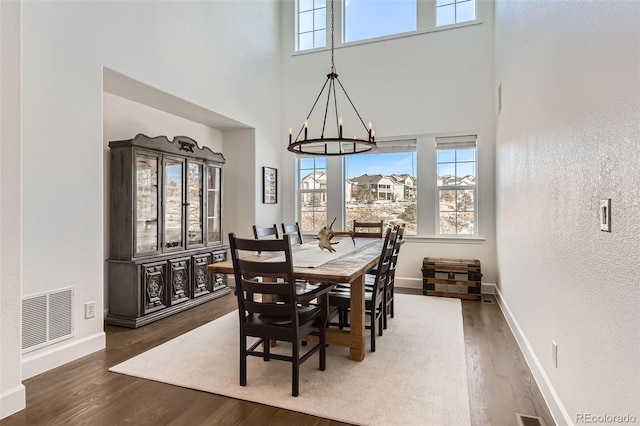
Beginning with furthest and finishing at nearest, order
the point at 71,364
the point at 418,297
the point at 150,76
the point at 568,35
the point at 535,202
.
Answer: the point at 418,297 → the point at 150,76 → the point at 71,364 → the point at 535,202 → the point at 568,35

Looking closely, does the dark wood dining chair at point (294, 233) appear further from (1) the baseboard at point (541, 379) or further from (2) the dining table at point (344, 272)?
(1) the baseboard at point (541, 379)

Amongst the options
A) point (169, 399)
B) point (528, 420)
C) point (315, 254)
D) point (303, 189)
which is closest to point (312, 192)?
point (303, 189)

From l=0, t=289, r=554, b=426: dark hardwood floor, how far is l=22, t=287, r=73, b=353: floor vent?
0.77 feet

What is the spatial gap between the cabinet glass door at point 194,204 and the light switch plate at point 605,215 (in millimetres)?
4022

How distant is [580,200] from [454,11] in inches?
192

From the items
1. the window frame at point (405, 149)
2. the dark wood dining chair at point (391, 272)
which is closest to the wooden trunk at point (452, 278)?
the window frame at point (405, 149)

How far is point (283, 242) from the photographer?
7.13 feet

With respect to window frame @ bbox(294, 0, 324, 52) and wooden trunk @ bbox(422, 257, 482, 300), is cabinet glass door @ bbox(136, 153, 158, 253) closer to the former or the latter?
wooden trunk @ bbox(422, 257, 482, 300)

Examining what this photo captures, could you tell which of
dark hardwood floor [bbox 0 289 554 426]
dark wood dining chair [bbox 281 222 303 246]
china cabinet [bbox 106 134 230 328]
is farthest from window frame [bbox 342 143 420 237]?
dark hardwood floor [bbox 0 289 554 426]

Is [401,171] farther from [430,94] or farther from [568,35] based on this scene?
[568,35]

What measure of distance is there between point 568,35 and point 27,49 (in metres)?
3.44

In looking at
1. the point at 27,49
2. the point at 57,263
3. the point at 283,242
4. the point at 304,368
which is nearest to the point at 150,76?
the point at 27,49

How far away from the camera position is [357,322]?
2.85 metres

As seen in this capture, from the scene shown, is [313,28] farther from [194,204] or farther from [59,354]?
[59,354]
